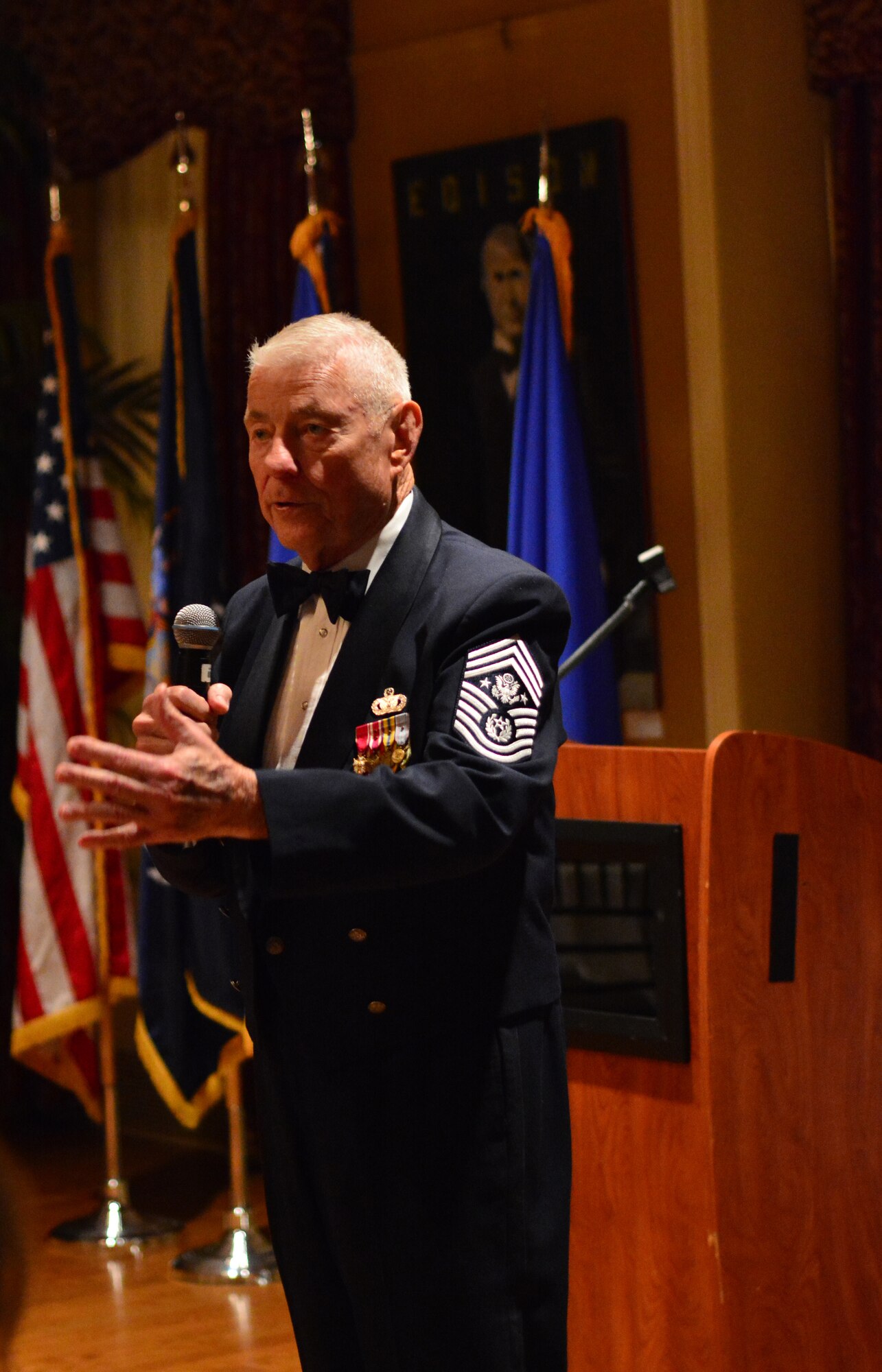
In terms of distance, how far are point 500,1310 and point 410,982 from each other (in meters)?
0.40

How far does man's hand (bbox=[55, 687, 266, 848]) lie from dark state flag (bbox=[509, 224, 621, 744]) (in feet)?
6.97

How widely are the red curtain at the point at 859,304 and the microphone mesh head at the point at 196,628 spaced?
2.45 meters

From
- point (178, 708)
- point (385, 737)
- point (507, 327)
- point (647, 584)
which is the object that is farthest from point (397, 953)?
point (507, 327)

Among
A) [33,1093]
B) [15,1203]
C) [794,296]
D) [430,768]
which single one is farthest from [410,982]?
[33,1093]


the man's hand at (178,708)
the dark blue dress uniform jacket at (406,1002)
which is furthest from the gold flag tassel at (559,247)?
the man's hand at (178,708)

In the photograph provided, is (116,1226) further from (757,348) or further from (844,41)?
(844,41)

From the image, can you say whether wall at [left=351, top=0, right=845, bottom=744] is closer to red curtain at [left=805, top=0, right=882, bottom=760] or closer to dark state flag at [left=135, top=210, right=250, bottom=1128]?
red curtain at [left=805, top=0, right=882, bottom=760]

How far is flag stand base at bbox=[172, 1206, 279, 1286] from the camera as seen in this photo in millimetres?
3975

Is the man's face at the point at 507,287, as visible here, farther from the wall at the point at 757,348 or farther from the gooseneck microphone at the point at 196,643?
the gooseneck microphone at the point at 196,643

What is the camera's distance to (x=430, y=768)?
1.79m

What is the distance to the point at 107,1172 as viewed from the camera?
14.4 ft

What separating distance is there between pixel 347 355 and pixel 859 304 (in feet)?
7.86

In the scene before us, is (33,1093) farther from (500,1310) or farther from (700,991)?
(500,1310)

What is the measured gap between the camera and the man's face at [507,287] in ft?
14.2
